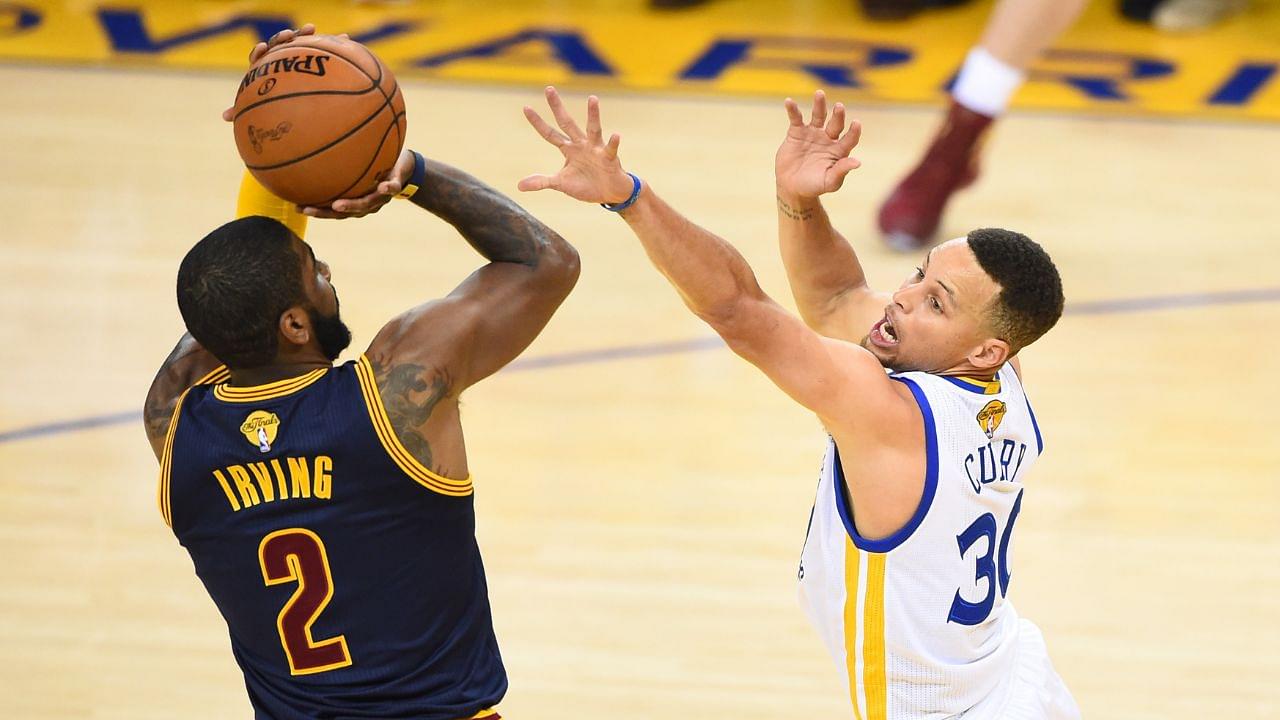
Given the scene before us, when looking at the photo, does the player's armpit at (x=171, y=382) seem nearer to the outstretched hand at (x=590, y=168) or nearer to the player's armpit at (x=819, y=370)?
the outstretched hand at (x=590, y=168)

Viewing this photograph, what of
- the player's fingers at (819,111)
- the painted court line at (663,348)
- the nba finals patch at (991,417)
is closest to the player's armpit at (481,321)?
the player's fingers at (819,111)

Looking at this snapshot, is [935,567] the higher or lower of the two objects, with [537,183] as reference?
lower

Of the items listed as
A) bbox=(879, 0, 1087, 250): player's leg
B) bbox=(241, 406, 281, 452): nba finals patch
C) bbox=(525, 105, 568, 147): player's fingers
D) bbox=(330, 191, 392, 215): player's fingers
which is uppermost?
bbox=(525, 105, 568, 147): player's fingers

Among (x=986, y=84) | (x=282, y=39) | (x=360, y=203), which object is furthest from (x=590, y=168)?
(x=986, y=84)

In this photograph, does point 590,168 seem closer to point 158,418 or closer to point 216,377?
point 216,377

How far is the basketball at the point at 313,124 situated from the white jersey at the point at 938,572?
1113mm

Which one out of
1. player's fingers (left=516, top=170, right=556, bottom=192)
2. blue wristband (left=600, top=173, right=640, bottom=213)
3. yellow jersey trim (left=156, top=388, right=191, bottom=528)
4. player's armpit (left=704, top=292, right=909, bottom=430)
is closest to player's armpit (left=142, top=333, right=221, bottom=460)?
yellow jersey trim (left=156, top=388, right=191, bottom=528)

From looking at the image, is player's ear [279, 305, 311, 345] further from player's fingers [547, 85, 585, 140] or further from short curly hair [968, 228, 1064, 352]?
short curly hair [968, 228, 1064, 352]

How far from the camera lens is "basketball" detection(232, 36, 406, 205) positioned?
3.12 metres

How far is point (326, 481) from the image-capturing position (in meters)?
2.85

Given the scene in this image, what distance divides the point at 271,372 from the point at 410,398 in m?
0.27

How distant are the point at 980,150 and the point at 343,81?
4.23 metres

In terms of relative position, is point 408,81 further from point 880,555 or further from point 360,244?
point 880,555

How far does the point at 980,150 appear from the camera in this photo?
6887 millimetres
